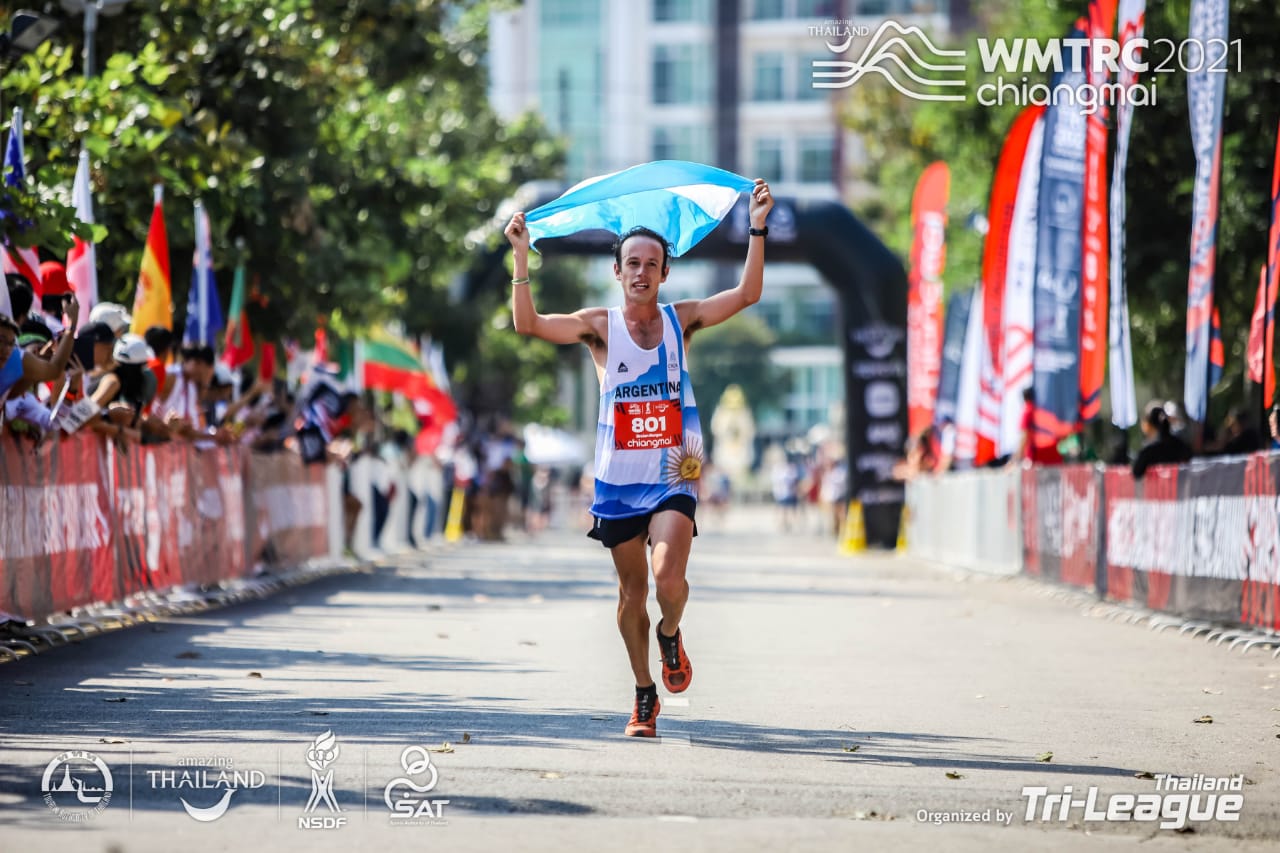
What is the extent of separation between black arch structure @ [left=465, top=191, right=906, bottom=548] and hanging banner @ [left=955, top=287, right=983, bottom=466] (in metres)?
4.93

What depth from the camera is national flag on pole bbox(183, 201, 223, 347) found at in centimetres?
2230

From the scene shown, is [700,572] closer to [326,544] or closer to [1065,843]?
[326,544]

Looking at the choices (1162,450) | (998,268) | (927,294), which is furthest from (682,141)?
(1162,450)

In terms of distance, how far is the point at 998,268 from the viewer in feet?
87.2

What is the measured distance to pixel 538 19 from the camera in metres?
108

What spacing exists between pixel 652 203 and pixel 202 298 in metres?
11.5

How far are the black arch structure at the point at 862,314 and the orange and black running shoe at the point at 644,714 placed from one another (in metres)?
27.1

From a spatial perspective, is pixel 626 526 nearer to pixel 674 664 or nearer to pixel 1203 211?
pixel 674 664

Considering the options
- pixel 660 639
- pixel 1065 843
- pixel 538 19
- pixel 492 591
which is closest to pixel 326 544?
pixel 492 591

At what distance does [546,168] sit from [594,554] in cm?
1795

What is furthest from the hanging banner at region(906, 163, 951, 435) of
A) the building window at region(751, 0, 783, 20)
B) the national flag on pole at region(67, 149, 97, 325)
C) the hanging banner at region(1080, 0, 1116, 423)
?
the building window at region(751, 0, 783, 20)

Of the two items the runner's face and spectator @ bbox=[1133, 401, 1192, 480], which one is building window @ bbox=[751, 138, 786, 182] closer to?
spectator @ bbox=[1133, 401, 1192, 480]

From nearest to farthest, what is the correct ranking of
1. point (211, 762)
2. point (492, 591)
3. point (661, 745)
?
point (211, 762) → point (661, 745) → point (492, 591)

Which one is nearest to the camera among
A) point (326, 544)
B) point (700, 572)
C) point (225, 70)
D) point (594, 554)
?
point (225, 70)
